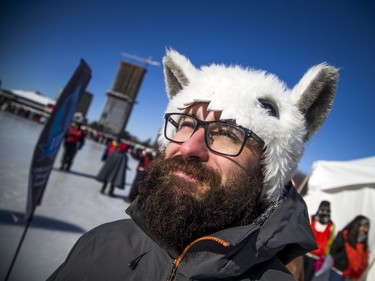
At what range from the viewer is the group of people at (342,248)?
430 cm

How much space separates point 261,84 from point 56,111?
2203mm

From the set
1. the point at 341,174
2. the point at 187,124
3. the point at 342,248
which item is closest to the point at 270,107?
the point at 187,124

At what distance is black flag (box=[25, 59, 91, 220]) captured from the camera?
8.02 ft

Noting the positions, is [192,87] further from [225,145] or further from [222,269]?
[222,269]

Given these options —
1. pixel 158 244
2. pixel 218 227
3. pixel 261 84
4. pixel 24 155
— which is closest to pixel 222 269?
pixel 218 227

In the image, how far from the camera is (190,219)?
1.00m

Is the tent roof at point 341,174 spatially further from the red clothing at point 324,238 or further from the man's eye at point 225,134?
the man's eye at point 225,134

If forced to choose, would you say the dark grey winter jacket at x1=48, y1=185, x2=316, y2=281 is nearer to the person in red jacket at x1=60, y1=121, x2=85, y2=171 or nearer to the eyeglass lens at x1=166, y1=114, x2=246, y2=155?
the eyeglass lens at x1=166, y1=114, x2=246, y2=155

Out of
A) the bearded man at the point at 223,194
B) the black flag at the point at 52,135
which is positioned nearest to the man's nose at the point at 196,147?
the bearded man at the point at 223,194

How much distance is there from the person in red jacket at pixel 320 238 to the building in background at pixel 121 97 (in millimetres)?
87092

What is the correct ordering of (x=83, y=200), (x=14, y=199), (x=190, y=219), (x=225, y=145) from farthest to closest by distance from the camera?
1. (x=83, y=200)
2. (x=14, y=199)
3. (x=225, y=145)
4. (x=190, y=219)

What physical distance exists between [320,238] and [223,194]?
4364 millimetres

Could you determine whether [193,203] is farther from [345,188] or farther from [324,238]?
[345,188]

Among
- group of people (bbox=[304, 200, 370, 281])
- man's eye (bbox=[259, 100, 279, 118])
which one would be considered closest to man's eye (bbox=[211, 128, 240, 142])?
man's eye (bbox=[259, 100, 279, 118])
